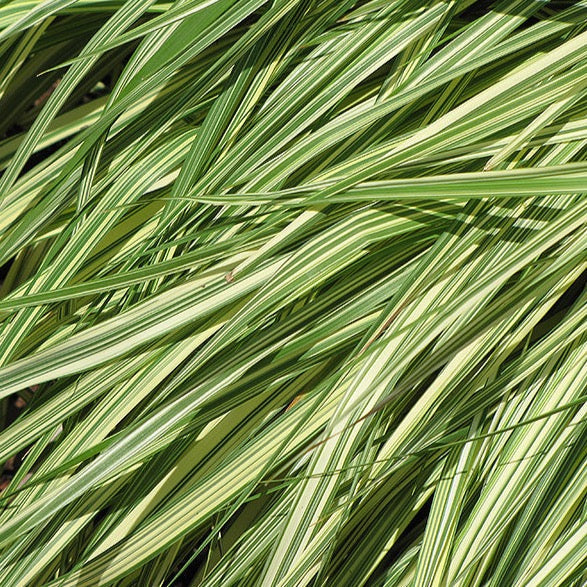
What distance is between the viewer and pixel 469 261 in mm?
705

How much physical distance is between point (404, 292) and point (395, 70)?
0.85ft

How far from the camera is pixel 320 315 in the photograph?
755mm

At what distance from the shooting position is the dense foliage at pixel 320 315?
0.64 meters

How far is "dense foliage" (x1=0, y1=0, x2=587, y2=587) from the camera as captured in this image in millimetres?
639

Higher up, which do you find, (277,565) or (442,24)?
(442,24)

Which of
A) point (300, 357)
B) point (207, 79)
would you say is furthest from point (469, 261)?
point (207, 79)

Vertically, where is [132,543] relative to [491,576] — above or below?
above

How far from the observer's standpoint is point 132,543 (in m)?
0.70

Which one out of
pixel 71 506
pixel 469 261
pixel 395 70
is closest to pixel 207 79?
pixel 395 70

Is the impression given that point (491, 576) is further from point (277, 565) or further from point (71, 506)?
point (71, 506)

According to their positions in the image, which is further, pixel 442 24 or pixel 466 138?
pixel 442 24

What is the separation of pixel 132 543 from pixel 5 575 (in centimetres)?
14

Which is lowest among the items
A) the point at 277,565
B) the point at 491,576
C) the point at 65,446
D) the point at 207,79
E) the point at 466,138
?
the point at 491,576

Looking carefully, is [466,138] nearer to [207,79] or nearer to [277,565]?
[207,79]
